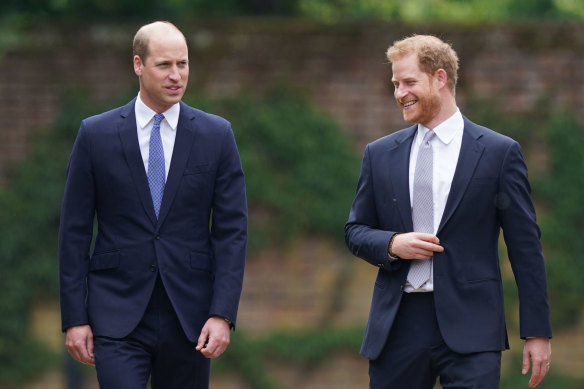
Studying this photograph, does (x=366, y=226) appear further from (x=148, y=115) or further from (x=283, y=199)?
(x=283, y=199)

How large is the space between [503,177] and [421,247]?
17.8 inches

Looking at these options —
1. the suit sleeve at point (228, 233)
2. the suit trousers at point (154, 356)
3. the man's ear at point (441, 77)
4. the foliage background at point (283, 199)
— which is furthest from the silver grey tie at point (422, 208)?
the foliage background at point (283, 199)

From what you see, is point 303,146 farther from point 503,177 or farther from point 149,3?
point 503,177

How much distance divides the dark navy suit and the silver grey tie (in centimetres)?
73

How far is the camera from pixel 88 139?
502 centimetres

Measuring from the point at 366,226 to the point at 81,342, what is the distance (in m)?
1.29

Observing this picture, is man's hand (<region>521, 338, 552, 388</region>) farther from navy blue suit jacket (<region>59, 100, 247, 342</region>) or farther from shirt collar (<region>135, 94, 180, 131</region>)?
shirt collar (<region>135, 94, 180, 131</region>)

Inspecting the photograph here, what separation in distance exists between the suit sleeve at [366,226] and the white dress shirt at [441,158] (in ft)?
0.63

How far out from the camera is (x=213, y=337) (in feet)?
15.9

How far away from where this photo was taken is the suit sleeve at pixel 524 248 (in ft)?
15.8

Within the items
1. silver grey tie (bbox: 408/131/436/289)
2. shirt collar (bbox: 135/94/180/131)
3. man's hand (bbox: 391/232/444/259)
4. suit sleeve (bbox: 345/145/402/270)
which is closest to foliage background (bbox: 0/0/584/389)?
suit sleeve (bbox: 345/145/402/270)

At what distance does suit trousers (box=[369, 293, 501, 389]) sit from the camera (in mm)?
4723

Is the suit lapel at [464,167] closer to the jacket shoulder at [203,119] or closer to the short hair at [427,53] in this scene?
the short hair at [427,53]

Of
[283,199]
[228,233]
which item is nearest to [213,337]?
[228,233]
